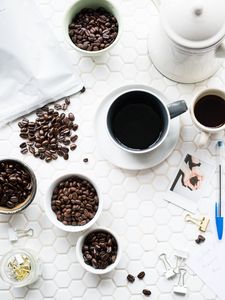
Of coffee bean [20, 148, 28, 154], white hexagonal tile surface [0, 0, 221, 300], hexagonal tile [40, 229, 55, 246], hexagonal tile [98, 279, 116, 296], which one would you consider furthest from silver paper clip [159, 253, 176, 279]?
coffee bean [20, 148, 28, 154]

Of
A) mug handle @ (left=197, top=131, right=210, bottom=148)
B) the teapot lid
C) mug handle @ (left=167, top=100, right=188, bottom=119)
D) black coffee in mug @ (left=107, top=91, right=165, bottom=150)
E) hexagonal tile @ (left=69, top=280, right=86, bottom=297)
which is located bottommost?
hexagonal tile @ (left=69, top=280, right=86, bottom=297)

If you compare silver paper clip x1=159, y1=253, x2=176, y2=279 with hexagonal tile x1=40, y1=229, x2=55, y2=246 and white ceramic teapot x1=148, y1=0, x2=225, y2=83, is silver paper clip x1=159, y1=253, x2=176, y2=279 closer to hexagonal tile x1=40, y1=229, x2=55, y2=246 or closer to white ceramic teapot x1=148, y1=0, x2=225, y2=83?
hexagonal tile x1=40, y1=229, x2=55, y2=246

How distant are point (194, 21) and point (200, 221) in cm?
43

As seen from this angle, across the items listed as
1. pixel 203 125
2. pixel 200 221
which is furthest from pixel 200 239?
pixel 203 125

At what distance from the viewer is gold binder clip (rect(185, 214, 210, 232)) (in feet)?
4.16

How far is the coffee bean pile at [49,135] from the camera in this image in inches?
50.4

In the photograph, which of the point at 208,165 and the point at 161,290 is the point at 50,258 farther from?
the point at 208,165

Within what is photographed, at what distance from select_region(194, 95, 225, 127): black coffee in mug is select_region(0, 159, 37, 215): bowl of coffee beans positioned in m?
0.36

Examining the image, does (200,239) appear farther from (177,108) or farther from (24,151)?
(24,151)

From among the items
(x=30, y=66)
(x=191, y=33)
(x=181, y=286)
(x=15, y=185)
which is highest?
(x=191, y=33)

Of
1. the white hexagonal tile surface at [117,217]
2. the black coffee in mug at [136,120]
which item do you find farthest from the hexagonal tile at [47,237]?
the black coffee in mug at [136,120]

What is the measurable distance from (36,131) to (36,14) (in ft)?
0.81

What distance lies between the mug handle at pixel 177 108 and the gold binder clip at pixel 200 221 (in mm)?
222

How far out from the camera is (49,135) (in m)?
1.28
